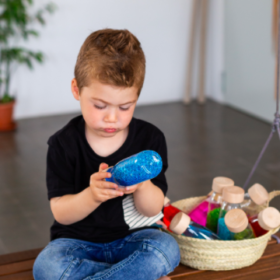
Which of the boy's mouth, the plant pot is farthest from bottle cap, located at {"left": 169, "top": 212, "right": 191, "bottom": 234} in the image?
the plant pot

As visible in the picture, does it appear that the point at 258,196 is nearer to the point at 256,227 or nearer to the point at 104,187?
the point at 256,227

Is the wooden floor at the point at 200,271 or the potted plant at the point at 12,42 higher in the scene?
the potted plant at the point at 12,42

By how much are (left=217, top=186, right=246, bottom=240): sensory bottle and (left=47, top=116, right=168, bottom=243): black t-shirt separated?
17 cm

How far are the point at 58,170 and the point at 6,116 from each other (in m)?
2.01

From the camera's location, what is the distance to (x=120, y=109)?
3.29 ft

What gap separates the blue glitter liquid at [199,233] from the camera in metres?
1.20

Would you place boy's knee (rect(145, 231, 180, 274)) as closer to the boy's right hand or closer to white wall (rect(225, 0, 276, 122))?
the boy's right hand

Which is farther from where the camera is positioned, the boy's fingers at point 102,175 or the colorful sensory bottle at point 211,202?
the colorful sensory bottle at point 211,202

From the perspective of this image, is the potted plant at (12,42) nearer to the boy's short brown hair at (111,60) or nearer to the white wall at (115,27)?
the white wall at (115,27)

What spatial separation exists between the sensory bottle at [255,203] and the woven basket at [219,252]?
0.22 feet

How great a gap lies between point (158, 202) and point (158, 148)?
140 millimetres

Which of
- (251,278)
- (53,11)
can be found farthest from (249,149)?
(53,11)

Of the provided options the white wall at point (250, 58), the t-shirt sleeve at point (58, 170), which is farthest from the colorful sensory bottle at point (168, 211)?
the white wall at point (250, 58)

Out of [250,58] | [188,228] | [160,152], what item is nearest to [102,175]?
[160,152]
